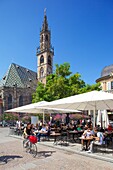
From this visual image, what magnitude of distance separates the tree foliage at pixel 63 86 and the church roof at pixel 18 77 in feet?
86.2

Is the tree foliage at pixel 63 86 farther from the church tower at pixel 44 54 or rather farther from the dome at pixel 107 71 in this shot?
the church tower at pixel 44 54

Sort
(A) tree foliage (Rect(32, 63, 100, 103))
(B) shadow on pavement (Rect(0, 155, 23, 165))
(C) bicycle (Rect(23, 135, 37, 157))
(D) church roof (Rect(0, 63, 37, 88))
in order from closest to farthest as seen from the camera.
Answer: (B) shadow on pavement (Rect(0, 155, 23, 165)) → (C) bicycle (Rect(23, 135, 37, 157)) → (A) tree foliage (Rect(32, 63, 100, 103)) → (D) church roof (Rect(0, 63, 37, 88))

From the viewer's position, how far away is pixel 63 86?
32500 millimetres

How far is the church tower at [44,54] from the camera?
226 ft

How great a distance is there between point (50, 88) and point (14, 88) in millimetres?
27675

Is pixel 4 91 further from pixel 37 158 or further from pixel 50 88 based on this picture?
pixel 37 158

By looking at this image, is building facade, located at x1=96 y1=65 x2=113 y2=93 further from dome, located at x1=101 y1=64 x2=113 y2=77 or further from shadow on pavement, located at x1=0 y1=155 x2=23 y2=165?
shadow on pavement, located at x1=0 y1=155 x2=23 y2=165

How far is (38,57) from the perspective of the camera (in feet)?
236

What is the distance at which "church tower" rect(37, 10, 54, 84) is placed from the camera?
68750 millimetres

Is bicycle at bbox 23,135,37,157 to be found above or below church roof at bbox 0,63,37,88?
below

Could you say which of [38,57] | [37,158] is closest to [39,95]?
[37,158]

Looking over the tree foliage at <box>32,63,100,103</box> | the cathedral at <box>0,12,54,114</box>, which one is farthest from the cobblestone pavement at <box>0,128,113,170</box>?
the cathedral at <box>0,12,54,114</box>

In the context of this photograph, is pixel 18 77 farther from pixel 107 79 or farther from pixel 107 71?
pixel 107 79

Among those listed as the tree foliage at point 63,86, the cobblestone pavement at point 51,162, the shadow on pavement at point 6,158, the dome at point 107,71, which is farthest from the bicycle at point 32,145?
the dome at point 107,71
